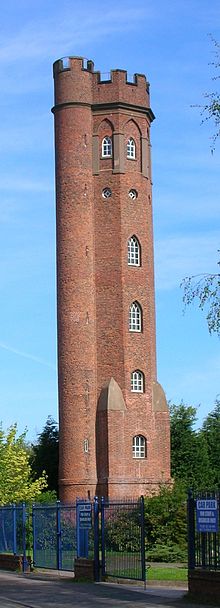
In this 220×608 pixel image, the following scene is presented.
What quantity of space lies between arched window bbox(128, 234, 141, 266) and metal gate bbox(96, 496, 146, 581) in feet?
105

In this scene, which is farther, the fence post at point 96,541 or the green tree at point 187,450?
the green tree at point 187,450

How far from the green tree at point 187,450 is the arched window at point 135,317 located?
34.4ft

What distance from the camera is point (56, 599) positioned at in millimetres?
22859

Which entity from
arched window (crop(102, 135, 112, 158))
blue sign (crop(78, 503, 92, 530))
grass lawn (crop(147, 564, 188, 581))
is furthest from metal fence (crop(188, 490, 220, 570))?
arched window (crop(102, 135, 112, 158))

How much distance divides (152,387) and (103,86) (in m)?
15.9

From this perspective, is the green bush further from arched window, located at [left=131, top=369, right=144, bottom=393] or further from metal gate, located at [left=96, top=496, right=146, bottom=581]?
arched window, located at [left=131, top=369, right=144, bottom=393]

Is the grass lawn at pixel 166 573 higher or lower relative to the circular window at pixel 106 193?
lower

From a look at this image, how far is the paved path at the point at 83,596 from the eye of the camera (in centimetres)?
2148

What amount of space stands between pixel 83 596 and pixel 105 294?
34478 mm

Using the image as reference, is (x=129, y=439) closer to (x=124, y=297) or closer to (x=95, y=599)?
(x=124, y=297)

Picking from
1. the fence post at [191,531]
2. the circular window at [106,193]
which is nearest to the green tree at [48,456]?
the circular window at [106,193]

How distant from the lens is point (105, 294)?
57281 millimetres

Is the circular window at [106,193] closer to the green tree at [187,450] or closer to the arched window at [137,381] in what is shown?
the arched window at [137,381]

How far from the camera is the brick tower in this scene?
55906 mm
